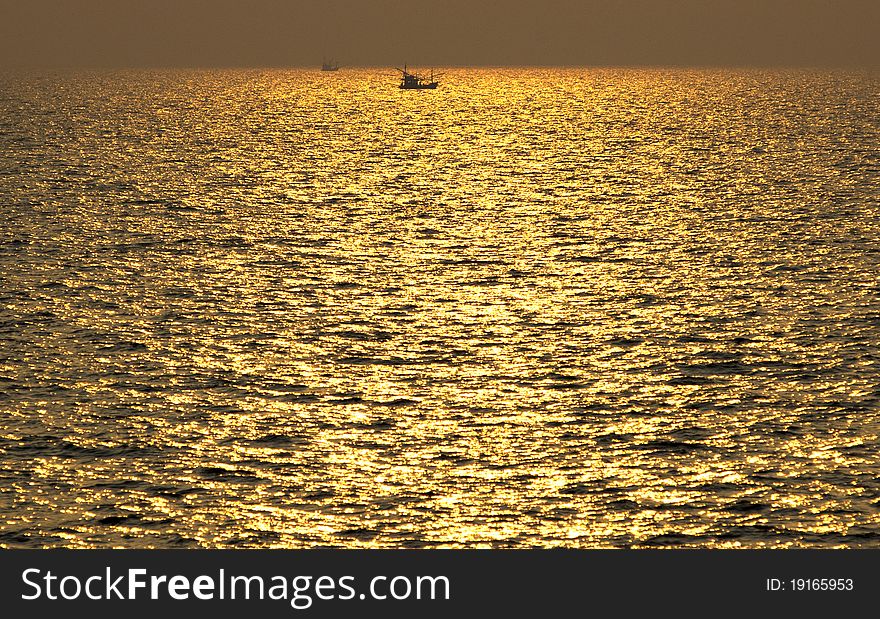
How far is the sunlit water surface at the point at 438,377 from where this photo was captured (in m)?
38.1

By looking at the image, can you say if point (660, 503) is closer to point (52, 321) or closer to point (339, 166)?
point (52, 321)

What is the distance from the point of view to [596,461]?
42656 mm

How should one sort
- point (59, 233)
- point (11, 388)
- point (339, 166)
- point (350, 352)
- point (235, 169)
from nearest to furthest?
point (11, 388)
point (350, 352)
point (59, 233)
point (235, 169)
point (339, 166)

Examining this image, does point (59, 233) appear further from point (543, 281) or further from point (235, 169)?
point (235, 169)

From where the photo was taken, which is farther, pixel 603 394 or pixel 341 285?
pixel 341 285

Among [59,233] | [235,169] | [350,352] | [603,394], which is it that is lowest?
[603,394]

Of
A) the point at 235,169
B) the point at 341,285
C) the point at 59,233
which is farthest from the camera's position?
the point at 235,169

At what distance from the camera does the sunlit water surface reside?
38094mm

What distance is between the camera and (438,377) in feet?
177

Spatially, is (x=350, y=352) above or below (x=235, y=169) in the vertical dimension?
below

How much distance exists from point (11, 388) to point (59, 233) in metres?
45.0

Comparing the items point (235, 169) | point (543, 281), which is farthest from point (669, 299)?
point (235, 169)

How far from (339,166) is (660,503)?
136684 mm

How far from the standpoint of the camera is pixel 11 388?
167ft
